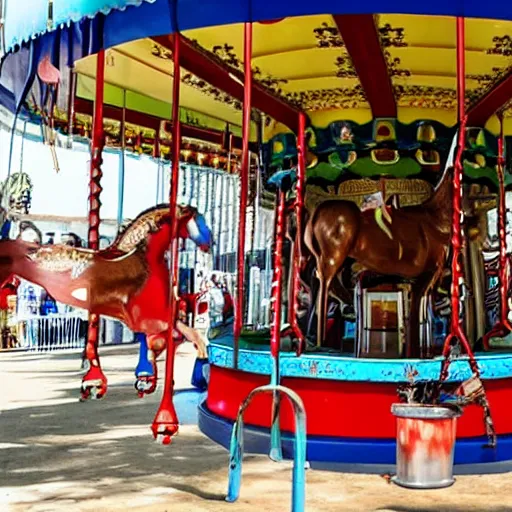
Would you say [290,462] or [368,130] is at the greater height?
[368,130]

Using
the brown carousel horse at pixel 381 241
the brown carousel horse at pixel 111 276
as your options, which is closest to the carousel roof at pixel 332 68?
the brown carousel horse at pixel 381 241

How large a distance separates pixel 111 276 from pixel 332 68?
2701 millimetres

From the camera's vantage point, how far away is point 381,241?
6473mm

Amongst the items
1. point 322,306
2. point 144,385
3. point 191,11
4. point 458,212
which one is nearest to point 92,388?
point 144,385

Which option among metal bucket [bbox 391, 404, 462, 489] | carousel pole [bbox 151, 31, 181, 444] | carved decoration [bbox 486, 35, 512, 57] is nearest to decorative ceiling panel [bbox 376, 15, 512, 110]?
carved decoration [bbox 486, 35, 512, 57]

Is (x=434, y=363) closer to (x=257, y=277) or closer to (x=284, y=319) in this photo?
(x=284, y=319)

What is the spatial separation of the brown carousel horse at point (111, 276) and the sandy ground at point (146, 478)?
825 millimetres

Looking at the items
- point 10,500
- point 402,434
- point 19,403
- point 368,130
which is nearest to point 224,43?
point 368,130

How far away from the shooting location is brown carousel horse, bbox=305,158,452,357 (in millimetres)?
6383

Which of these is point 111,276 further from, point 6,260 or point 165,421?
point 165,421

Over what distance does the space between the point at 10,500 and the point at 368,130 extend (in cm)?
440

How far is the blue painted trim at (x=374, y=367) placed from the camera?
18.4ft

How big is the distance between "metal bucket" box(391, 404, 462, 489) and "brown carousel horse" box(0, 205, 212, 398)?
5.06ft

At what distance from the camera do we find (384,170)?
6910mm
